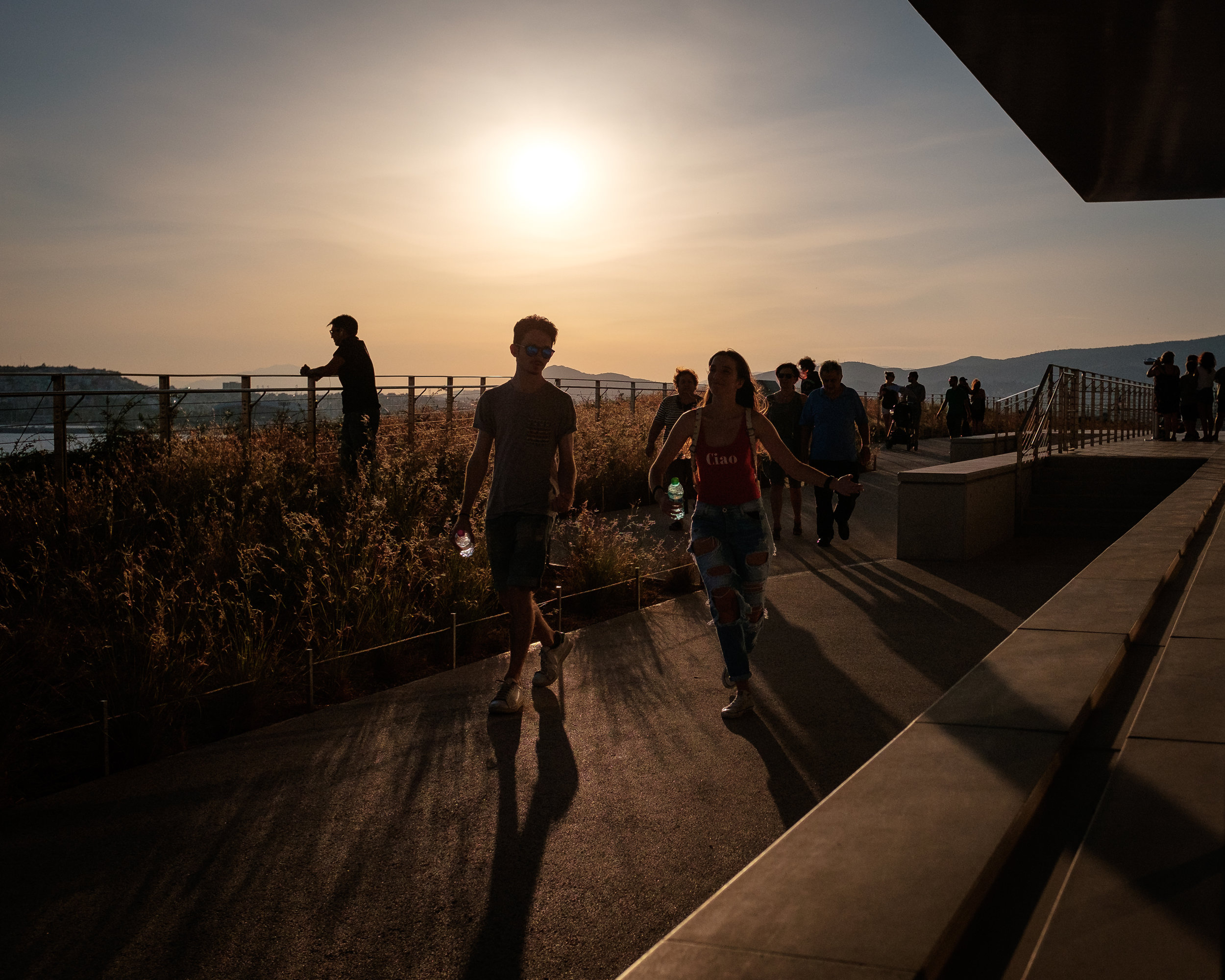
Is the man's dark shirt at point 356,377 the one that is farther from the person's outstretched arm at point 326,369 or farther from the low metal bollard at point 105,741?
the low metal bollard at point 105,741

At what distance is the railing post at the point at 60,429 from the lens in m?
10.6

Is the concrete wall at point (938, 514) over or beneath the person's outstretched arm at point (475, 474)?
beneath

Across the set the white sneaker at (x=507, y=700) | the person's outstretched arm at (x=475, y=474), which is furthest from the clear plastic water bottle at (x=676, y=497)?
the white sneaker at (x=507, y=700)

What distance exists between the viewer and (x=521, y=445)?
219 inches

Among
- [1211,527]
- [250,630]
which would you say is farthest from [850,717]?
[1211,527]

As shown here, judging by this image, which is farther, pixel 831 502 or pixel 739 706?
pixel 831 502

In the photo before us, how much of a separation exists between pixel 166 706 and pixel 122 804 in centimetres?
78

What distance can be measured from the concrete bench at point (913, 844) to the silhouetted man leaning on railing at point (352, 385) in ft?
26.4

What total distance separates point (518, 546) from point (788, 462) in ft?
4.76

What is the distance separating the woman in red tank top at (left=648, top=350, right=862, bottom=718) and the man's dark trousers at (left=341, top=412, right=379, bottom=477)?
251 inches

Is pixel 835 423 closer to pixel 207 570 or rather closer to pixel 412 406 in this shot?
pixel 207 570

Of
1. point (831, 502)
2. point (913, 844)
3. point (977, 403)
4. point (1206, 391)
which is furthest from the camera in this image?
point (977, 403)

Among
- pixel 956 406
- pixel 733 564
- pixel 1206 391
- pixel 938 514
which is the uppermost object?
pixel 1206 391

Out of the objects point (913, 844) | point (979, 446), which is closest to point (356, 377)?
point (913, 844)
